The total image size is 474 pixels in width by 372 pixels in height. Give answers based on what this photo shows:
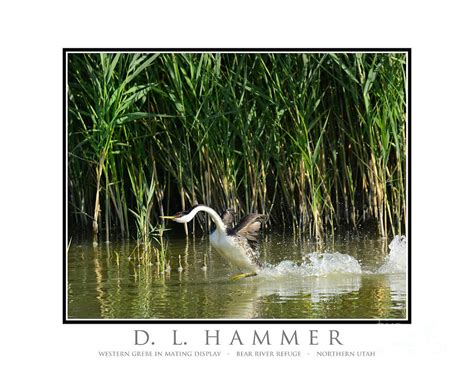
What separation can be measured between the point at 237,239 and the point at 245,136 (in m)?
2.28

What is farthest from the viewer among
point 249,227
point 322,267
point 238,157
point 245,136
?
point 238,157

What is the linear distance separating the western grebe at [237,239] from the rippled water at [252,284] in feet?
0.57

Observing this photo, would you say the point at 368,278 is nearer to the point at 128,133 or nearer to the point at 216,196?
the point at 216,196

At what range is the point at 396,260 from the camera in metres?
8.68

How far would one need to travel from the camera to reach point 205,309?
23.6 ft

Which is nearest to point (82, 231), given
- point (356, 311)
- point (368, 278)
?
point (368, 278)

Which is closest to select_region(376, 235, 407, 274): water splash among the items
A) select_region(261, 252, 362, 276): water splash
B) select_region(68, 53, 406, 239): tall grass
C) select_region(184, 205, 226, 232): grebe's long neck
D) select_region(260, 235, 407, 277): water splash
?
select_region(260, 235, 407, 277): water splash

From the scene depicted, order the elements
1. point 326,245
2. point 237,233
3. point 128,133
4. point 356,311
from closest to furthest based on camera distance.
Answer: point 356,311 < point 237,233 < point 326,245 < point 128,133

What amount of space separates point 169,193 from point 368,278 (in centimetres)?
310

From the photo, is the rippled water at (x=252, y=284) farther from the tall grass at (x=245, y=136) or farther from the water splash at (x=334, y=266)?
the tall grass at (x=245, y=136)

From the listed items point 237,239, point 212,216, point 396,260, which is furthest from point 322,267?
point 212,216

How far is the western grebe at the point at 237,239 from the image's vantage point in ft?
26.4

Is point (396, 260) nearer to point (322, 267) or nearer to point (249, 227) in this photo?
point (322, 267)

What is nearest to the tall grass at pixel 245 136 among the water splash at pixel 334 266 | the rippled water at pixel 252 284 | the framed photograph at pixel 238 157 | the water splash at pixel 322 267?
the framed photograph at pixel 238 157
